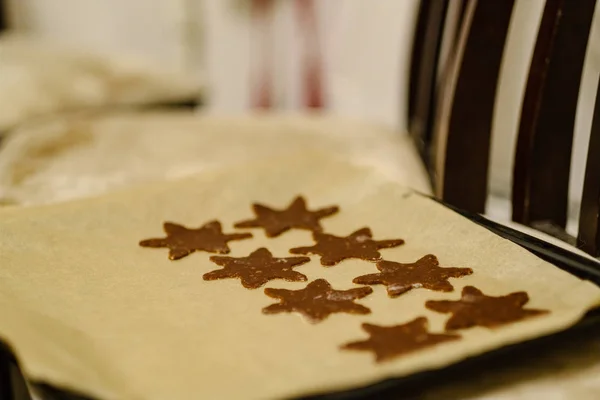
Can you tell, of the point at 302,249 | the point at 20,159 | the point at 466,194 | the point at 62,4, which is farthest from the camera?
the point at 62,4

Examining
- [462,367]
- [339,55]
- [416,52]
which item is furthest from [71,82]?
[462,367]

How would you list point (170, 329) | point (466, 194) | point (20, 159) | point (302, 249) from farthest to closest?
1. point (20, 159)
2. point (466, 194)
3. point (302, 249)
4. point (170, 329)

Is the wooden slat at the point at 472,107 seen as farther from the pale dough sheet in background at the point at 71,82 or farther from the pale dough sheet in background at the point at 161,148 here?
the pale dough sheet in background at the point at 71,82

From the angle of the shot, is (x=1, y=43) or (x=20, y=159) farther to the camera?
(x=1, y=43)

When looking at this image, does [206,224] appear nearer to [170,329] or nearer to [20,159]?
[170,329]

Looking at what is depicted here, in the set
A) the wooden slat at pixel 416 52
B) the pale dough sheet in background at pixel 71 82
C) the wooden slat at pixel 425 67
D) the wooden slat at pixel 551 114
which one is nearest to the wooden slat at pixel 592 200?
the wooden slat at pixel 551 114

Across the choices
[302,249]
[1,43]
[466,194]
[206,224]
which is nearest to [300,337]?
[302,249]

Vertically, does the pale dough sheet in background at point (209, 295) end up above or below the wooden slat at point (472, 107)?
below
